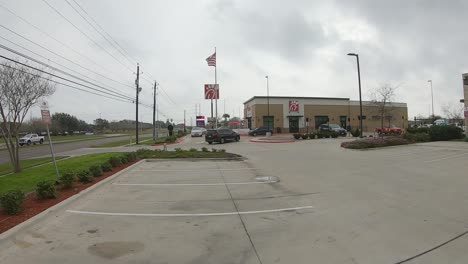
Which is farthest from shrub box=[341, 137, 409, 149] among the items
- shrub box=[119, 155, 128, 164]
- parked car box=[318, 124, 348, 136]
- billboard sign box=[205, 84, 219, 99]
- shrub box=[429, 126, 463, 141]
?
billboard sign box=[205, 84, 219, 99]

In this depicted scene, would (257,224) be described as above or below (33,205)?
below

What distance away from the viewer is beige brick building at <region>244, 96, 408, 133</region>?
6519 cm

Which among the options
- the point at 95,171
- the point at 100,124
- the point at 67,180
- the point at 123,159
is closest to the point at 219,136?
the point at 123,159

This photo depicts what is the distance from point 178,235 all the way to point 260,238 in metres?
1.43

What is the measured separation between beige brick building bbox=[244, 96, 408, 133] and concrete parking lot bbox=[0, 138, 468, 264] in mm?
54299

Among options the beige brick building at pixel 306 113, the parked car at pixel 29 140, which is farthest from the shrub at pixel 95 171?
the beige brick building at pixel 306 113

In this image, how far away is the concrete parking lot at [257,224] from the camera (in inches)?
188

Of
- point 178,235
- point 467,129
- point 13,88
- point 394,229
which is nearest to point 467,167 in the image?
point 394,229

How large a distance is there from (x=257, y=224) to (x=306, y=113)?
64081 mm

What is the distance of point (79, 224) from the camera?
6379mm

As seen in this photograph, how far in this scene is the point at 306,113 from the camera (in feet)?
224

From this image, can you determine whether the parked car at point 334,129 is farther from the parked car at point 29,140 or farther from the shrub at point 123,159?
the parked car at point 29,140

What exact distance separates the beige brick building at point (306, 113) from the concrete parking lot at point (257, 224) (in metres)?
54.3

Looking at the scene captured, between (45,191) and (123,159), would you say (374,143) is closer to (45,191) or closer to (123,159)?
(123,159)
